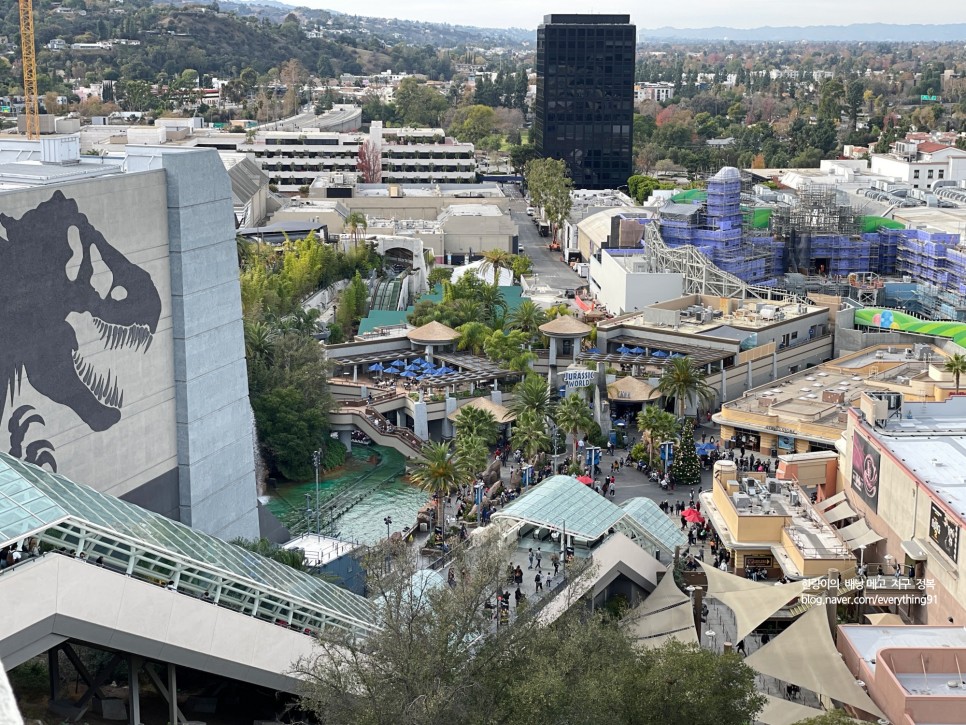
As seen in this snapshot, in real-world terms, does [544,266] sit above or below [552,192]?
below

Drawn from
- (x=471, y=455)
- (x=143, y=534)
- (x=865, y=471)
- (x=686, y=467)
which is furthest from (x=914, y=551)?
(x=143, y=534)

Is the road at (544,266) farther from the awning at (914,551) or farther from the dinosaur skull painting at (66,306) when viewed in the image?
the dinosaur skull painting at (66,306)

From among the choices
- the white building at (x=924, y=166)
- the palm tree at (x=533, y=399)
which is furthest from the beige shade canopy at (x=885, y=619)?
the white building at (x=924, y=166)

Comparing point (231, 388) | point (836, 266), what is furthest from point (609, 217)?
point (231, 388)

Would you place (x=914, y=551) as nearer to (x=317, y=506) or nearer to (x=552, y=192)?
(x=317, y=506)

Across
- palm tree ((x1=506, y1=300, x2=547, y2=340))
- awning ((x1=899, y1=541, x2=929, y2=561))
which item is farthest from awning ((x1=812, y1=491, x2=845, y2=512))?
palm tree ((x1=506, y1=300, x2=547, y2=340))
